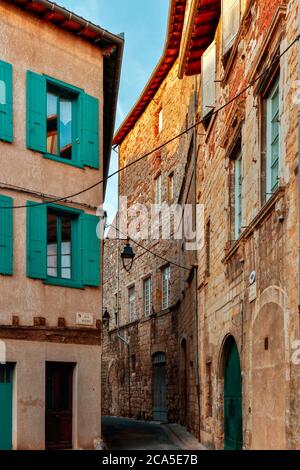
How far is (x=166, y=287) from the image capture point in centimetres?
2189

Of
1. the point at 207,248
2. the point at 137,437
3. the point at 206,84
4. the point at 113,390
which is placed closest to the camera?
the point at 206,84

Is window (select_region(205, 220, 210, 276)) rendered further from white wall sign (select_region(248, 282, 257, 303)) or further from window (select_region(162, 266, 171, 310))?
window (select_region(162, 266, 171, 310))

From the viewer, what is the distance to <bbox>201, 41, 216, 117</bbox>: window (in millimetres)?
13180

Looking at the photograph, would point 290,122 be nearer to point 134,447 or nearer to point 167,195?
point 134,447

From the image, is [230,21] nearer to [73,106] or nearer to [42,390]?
[73,106]

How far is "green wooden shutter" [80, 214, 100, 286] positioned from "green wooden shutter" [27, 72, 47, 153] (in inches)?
59.6

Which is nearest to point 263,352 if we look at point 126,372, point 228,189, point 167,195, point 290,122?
point 290,122

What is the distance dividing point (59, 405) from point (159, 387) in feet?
31.8

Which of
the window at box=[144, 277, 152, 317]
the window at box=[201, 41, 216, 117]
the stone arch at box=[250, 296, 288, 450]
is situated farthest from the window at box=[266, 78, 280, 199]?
the window at box=[144, 277, 152, 317]

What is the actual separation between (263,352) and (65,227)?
5.36 metres

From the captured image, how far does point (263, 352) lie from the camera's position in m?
8.28

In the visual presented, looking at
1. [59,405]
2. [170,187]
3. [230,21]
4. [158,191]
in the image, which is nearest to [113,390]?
[158,191]

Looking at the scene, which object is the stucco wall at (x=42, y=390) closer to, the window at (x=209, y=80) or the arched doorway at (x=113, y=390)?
the window at (x=209, y=80)
